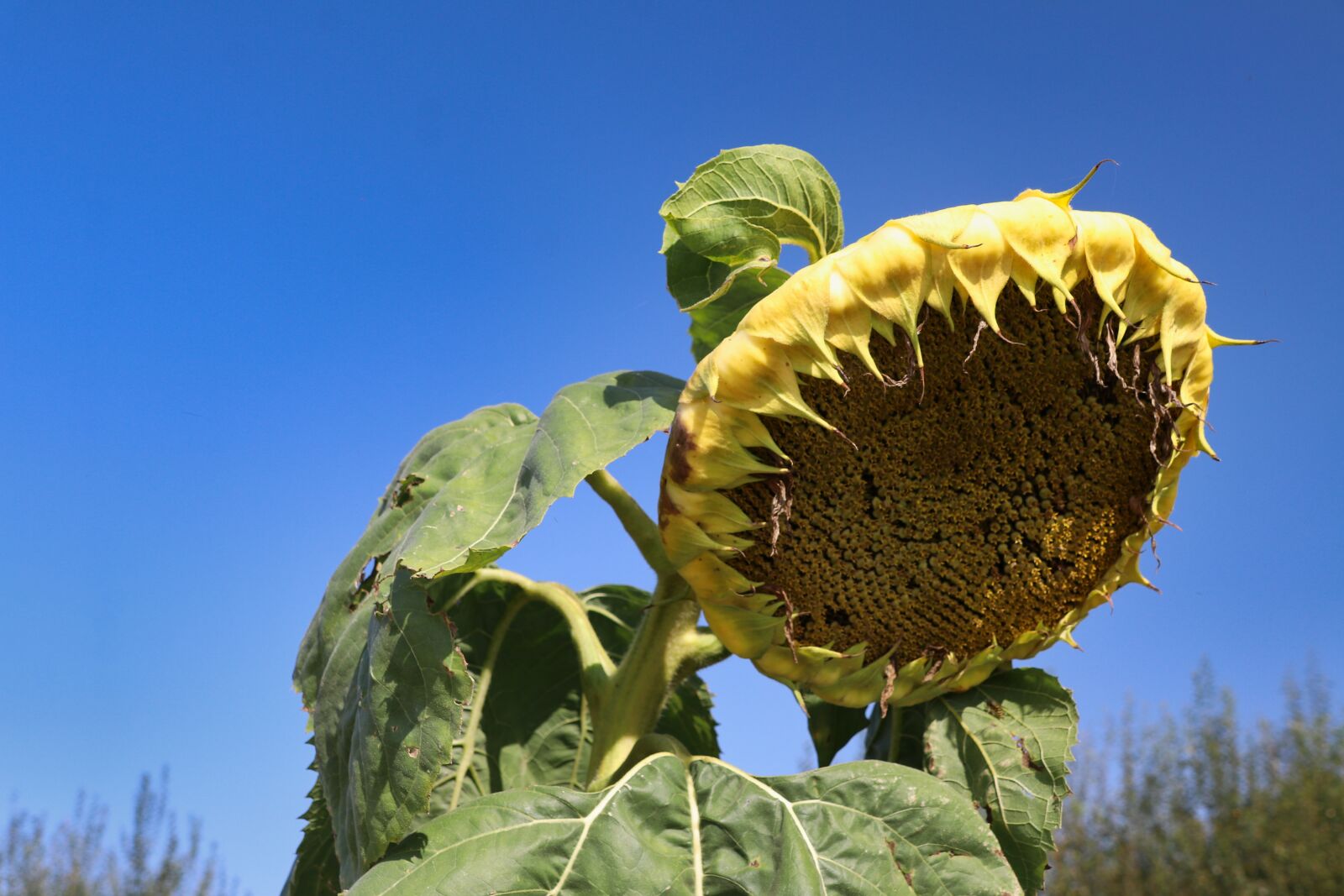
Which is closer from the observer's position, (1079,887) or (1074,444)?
(1074,444)

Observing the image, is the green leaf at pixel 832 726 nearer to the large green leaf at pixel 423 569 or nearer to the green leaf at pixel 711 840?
the green leaf at pixel 711 840

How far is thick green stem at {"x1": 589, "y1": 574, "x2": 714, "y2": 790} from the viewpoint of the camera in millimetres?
1819

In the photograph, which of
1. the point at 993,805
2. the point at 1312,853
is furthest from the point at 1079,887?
the point at 993,805

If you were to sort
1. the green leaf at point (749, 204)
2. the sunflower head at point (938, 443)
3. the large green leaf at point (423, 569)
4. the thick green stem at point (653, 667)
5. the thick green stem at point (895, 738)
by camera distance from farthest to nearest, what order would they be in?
1. the thick green stem at point (895, 738)
2. the thick green stem at point (653, 667)
3. the green leaf at point (749, 204)
4. the large green leaf at point (423, 569)
5. the sunflower head at point (938, 443)

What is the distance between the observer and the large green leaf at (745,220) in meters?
1.71

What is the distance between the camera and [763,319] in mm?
1368

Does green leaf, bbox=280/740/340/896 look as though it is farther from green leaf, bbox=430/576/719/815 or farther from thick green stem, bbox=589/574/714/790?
thick green stem, bbox=589/574/714/790

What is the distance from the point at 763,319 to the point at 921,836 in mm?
715

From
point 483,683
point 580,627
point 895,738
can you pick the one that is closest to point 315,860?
point 483,683

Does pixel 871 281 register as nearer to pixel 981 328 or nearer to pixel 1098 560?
pixel 981 328

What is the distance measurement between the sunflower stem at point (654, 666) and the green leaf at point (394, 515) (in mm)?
348

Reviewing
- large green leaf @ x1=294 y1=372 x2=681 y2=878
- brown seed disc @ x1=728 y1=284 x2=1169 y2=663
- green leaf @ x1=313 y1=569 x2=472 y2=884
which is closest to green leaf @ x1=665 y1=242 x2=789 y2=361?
large green leaf @ x1=294 y1=372 x2=681 y2=878

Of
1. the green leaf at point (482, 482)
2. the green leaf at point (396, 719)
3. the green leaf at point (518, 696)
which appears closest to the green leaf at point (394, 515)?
the green leaf at point (482, 482)

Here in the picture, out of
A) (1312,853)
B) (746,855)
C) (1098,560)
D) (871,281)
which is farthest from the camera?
(1312,853)
